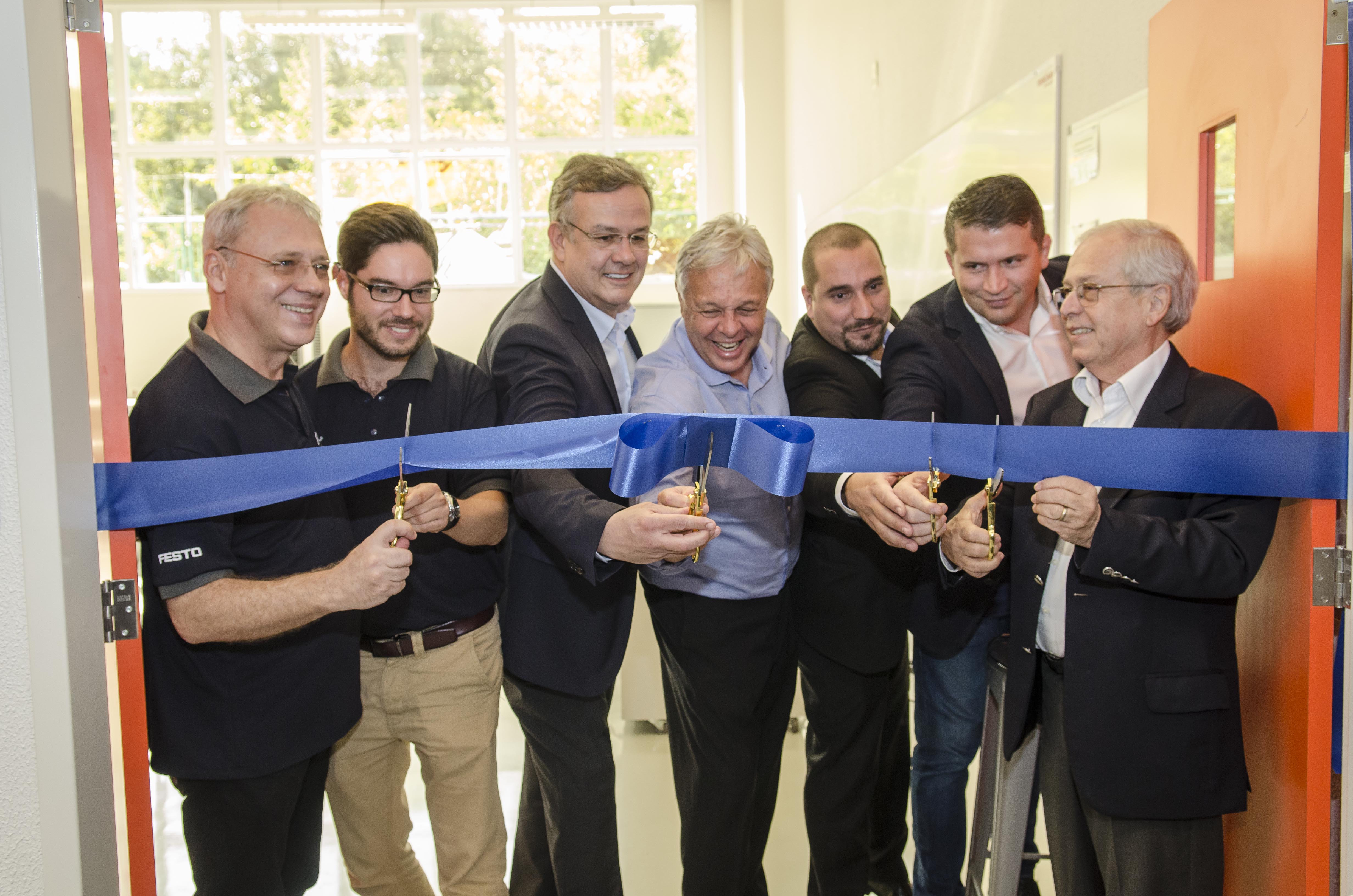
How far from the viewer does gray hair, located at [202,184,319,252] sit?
1.89 metres

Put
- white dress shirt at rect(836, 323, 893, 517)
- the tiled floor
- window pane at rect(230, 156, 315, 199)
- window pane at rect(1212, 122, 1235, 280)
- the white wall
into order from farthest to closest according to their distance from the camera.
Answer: window pane at rect(230, 156, 315, 199) → the white wall → the tiled floor → white dress shirt at rect(836, 323, 893, 517) → window pane at rect(1212, 122, 1235, 280)

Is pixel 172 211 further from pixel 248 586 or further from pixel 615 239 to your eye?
pixel 248 586

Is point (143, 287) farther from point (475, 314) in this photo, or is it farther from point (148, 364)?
point (475, 314)

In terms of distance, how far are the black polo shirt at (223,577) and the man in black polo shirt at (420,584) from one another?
25cm

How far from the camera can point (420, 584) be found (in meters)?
2.18

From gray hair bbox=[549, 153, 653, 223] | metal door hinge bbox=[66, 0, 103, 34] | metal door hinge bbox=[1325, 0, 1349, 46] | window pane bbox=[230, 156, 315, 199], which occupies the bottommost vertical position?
gray hair bbox=[549, 153, 653, 223]

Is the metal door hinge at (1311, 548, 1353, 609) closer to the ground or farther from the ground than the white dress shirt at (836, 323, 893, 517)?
closer to the ground

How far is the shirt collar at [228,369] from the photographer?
5.96 ft

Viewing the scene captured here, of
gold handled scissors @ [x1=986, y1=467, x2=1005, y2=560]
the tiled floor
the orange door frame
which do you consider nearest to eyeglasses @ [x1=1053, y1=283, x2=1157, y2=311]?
gold handled scissors @ [x1=986, y1=467, x2=1005, y2=560]

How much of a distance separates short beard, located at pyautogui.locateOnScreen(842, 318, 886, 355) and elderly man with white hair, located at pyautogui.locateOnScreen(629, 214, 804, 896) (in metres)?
0.25

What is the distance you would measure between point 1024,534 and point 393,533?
126 centimetres

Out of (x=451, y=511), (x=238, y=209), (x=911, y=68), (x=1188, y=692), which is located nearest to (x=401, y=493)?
(x=451, y=511)

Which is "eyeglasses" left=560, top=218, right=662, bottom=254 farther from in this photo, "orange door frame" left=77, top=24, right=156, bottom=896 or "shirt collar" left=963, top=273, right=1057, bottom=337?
"orange door frame" left=77, top=24, right=156, bottom=896

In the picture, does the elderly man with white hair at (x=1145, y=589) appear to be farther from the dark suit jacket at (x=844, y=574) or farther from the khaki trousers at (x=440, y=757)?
the khaki trousers at (x=440, y=757)
